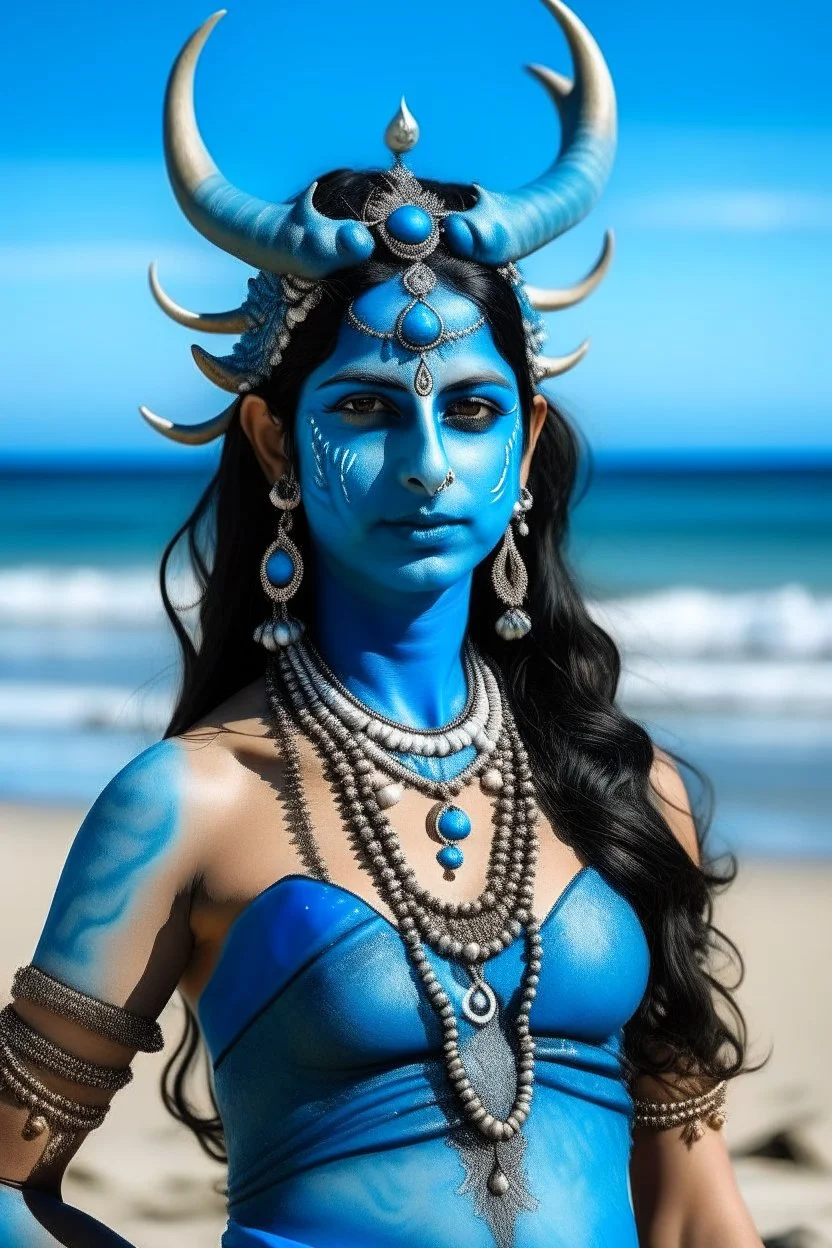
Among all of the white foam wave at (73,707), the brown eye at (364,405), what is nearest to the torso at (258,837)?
the brown eye at (364,405)

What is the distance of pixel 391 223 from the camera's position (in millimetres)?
2926

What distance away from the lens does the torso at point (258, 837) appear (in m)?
2.87

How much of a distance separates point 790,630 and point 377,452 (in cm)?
1242

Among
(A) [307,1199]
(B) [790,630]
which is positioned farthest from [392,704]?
(B) [790,630]

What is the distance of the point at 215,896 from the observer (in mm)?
2871

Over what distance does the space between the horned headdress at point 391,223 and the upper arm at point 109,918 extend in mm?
749

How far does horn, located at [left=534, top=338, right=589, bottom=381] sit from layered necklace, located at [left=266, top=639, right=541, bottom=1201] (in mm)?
530

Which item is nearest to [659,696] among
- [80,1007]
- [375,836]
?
[375,836]

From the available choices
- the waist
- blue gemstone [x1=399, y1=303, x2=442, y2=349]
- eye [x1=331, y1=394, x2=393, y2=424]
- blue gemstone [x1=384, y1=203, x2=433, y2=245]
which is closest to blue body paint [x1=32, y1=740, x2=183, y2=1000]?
the waist

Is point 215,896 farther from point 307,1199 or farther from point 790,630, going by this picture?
point 790,630

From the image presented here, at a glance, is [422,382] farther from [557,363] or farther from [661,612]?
[661,612]

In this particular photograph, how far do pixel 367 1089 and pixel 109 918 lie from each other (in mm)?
460

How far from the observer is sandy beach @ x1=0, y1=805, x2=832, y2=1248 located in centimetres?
566

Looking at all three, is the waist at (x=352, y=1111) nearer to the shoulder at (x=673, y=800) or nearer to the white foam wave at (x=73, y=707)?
the shoulder at (x=673, y=800)
